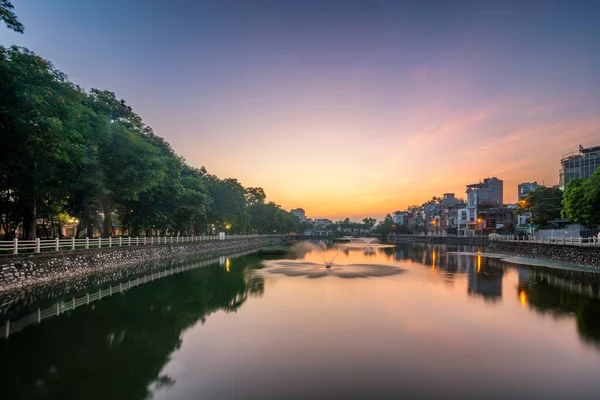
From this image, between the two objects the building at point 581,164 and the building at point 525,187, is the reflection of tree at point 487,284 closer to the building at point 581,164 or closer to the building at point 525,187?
the building at point 581,164

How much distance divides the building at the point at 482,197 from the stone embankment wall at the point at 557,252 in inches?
1832

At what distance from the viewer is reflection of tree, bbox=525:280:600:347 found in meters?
12.3

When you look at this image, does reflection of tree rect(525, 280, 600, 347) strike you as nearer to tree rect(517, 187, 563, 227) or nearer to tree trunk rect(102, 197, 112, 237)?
tree trunk rect(102, 197, 112, 237)

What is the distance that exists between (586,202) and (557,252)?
19.9 ft

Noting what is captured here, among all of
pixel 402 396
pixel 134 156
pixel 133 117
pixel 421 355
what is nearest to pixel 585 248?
pixel 421 355

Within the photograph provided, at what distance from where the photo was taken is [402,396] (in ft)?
24.7

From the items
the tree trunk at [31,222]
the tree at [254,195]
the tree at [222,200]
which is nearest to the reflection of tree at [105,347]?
the tree trunk at [31,222]

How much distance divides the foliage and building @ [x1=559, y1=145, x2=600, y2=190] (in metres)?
20.3

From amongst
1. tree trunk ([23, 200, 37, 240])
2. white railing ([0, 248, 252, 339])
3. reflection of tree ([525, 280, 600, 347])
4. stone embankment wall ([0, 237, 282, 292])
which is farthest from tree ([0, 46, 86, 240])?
reflection of tree ([525, 280, 600, 347])

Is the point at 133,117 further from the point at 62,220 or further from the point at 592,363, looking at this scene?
the point at 592,363

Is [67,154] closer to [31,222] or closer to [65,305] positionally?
[31,222]

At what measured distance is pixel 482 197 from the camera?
325 ft

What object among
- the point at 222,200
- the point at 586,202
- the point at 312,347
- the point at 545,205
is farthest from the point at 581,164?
the point at 312,347

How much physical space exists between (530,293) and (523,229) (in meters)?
64.3
